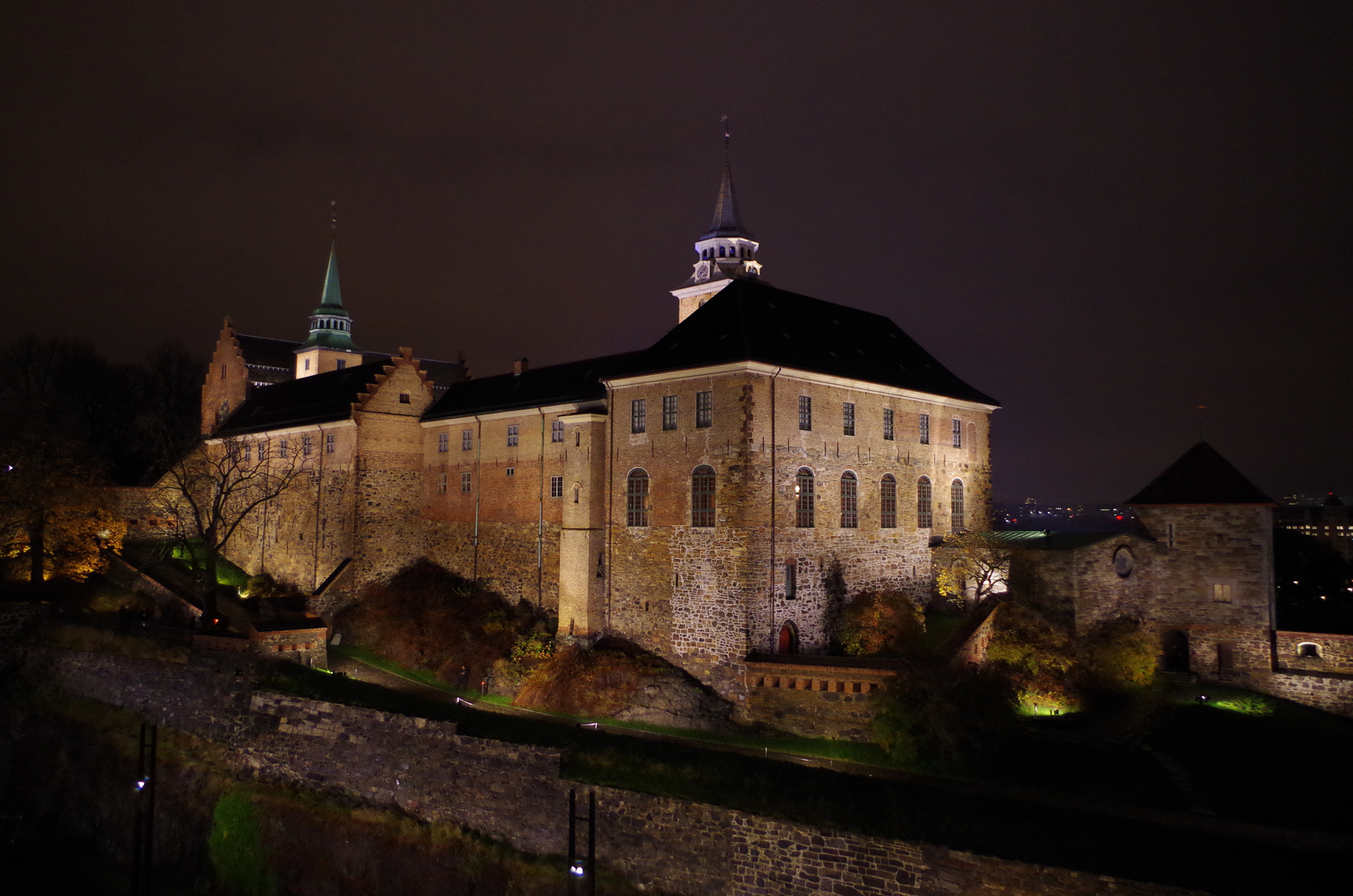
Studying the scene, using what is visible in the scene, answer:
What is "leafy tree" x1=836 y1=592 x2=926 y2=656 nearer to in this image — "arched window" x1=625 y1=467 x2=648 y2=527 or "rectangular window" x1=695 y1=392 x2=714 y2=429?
"arched window" x1=625 y1=467 x2=648 y2=527

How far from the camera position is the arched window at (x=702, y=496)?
29.7 metres

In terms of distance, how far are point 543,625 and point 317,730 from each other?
10433 millimetres

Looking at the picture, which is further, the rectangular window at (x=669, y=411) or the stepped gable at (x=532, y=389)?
the stepped gable at (x=532, y=389)

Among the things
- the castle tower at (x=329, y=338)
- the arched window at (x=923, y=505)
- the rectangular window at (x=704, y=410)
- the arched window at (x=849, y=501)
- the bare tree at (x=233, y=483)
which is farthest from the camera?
the castle tower at (x=329, y=338)

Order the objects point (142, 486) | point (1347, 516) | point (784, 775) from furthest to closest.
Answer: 1. point (1347, 516)
2. point (142, 486)
3. point (784, 775)

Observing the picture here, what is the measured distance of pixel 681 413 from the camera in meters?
30.9

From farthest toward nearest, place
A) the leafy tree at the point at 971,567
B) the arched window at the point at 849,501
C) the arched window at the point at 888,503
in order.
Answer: the leafy tree at the point at 971,567, the arched window at the point at 888,503, the arched window at the point at 849,501

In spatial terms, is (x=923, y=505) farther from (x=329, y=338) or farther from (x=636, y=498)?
(x=329, y=338)

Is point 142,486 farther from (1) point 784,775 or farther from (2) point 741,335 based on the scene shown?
(1) point 784,775

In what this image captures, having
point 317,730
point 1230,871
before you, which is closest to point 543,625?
point 317,730

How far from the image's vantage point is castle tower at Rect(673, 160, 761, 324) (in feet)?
192

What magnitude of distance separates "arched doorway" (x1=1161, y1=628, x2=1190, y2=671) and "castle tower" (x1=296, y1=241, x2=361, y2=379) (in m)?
59.5

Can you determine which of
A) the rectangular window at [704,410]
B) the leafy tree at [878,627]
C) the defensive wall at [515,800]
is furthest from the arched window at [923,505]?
the defensive wall at [515,800]

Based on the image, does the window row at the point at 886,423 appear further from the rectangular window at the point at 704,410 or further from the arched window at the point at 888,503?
the rectangular window at the point at 704,410
